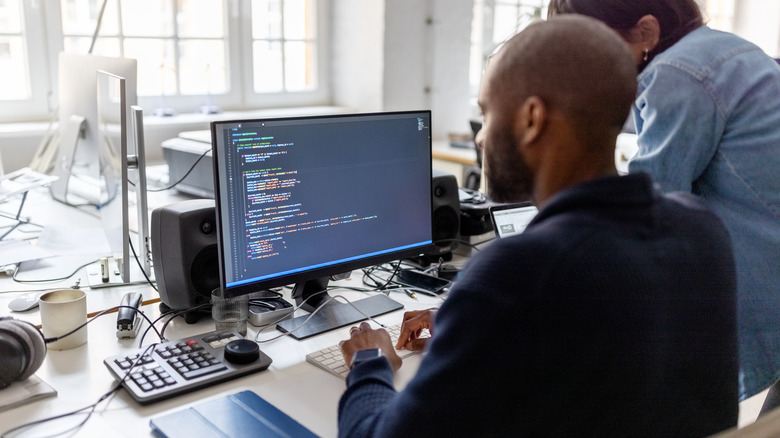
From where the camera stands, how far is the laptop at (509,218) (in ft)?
5.89

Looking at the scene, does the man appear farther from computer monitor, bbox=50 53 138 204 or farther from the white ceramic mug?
computer monitor, bbox=50 53 138 204

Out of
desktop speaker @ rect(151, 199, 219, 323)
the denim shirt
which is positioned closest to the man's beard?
the denim shirt

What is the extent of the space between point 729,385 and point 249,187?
0.89 m

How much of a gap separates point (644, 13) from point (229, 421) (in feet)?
3.82

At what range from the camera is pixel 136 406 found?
45.2 inches

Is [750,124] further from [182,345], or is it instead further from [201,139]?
[201,139]

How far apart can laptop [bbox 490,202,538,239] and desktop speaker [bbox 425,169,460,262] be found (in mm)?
126

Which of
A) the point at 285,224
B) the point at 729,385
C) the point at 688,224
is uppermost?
the point at 688,224

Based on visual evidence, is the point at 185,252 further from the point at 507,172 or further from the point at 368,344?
the point at 507,172

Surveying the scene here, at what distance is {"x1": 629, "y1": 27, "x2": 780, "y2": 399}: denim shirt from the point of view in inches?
55.5

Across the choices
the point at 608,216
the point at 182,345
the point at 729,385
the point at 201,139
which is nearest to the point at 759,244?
the point at 729,385

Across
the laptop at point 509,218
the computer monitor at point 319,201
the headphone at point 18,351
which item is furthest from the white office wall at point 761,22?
the headphone at point 18,351

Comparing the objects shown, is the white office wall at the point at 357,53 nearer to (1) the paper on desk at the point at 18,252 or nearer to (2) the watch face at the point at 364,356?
(1) the paper on desk at the point at 18,252

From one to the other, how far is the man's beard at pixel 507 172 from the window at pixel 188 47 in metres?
2.29
